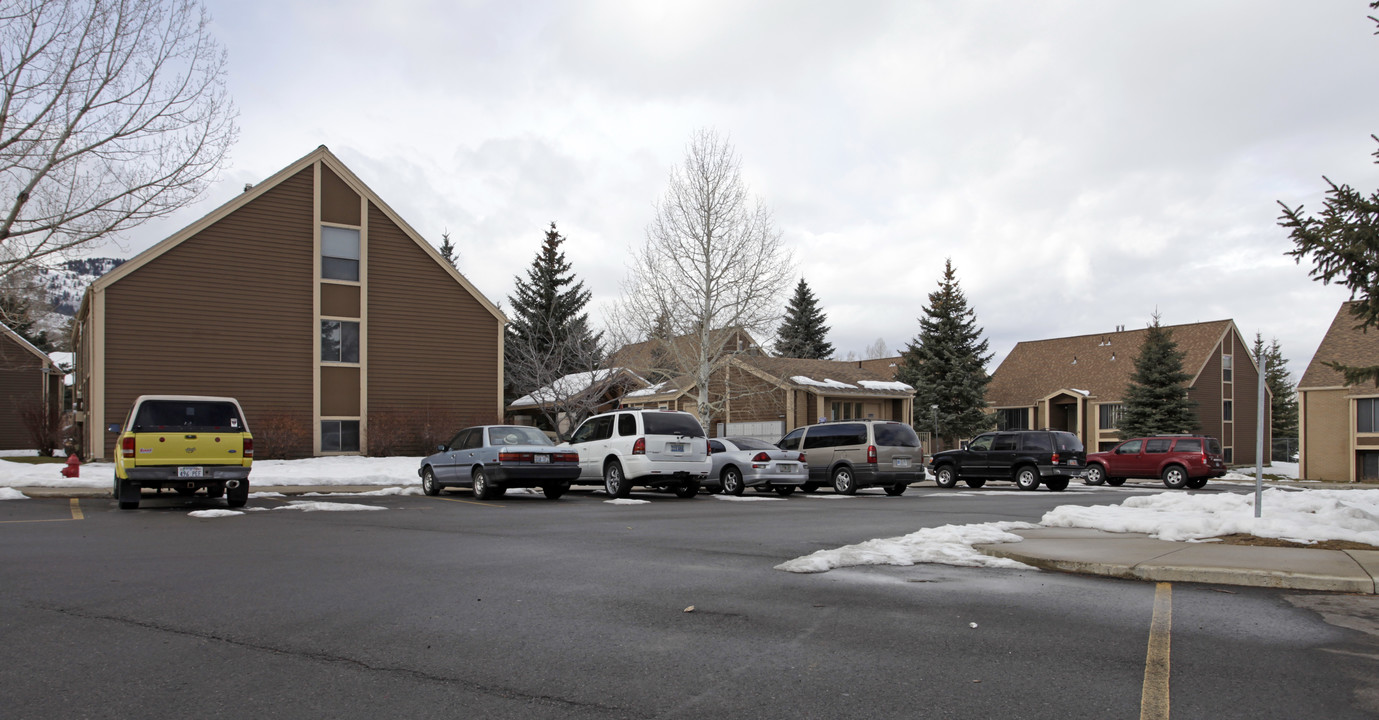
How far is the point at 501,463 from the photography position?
17.9 meters

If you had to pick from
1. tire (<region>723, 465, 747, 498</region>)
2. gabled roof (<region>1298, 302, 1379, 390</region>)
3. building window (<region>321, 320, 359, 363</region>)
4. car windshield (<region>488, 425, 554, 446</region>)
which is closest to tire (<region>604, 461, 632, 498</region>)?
car windshield (<region>488, 425, 554, 446</region>)

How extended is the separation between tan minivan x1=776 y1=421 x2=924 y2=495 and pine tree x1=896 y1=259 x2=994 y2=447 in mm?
24234

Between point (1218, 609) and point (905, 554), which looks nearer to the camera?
point (1218, 609)

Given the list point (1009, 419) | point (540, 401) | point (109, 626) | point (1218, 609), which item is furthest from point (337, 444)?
point (1009, 419)

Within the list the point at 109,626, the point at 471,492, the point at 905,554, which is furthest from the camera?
the point at 471,492

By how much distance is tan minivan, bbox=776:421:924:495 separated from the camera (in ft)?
74.5

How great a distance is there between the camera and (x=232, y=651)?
5.69 m

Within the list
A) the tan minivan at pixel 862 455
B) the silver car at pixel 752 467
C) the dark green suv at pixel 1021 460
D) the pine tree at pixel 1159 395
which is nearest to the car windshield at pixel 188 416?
the silver car at pixel 752 467

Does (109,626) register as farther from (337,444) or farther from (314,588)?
(337,444)

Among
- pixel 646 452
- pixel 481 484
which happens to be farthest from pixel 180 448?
pixel 646 452

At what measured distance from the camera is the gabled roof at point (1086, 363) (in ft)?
159

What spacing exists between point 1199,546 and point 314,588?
30.4 ft

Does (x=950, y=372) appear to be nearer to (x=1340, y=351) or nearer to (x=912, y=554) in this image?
(x=1340, y=351)

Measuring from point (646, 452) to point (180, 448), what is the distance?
8.38 m
